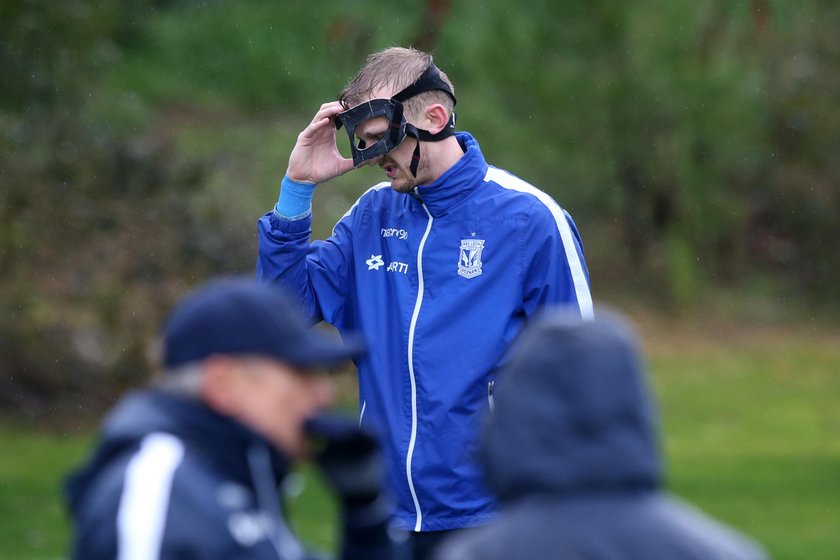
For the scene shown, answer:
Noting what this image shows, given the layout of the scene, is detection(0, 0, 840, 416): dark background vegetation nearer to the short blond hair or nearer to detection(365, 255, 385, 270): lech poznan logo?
the short blond hair

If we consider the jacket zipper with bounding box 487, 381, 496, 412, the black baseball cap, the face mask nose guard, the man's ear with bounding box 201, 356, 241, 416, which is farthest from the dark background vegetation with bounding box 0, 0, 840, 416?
the man's ear with bounding box 201, 356, 241, 416

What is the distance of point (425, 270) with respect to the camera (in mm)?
5027

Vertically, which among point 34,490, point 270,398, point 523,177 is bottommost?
point 34,490

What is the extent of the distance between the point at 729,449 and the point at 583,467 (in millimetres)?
13142

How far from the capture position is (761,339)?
69.6 feet

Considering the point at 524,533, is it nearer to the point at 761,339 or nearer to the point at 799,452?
the point at 799,452

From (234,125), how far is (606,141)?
907cm

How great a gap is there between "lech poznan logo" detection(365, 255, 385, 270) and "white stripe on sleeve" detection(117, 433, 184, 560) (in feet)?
7.81

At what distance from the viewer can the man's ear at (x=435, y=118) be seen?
5.13 meters

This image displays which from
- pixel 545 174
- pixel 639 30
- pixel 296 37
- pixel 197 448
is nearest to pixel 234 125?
pixel 296 37

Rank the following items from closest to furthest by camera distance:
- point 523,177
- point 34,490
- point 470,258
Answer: point 470,258 < point 34,490 < point 523,177

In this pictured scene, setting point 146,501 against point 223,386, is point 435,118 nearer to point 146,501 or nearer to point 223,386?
point 223,386

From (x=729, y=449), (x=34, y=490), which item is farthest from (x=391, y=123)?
(x=729, y=449)

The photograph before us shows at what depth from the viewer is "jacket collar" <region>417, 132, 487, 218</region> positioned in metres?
5.04
